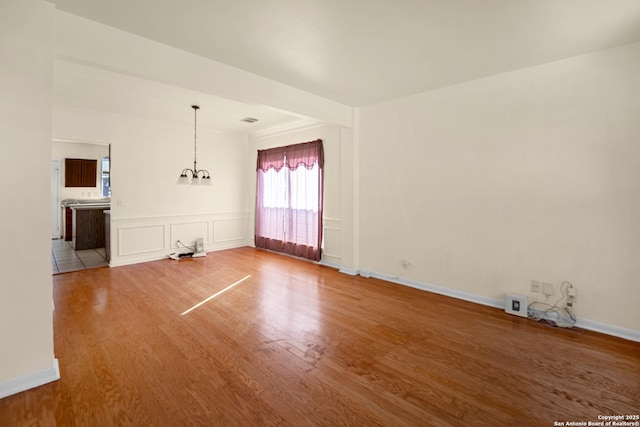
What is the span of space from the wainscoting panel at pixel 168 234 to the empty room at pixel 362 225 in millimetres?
104

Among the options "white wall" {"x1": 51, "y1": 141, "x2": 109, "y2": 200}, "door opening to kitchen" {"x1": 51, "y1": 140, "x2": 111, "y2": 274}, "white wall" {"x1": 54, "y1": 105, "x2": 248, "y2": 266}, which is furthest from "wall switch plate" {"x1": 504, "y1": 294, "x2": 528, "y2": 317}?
"white wall" {"x1": 51, "y1": 141, "x2": 109, "y2": 200}

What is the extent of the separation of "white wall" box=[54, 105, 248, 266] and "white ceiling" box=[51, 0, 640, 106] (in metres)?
2.85

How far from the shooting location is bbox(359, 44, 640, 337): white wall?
2799 millimetres

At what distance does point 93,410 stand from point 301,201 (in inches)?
175

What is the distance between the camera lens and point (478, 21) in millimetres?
2365

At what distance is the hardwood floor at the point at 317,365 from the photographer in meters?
1.83

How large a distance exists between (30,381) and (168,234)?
4.17m

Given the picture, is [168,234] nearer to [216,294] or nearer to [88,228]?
[88,228]

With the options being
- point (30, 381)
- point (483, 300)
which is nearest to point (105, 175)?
point (30, 381)

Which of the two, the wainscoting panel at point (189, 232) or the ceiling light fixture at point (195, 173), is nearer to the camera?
the ceiling light fixture at point (195, 173)

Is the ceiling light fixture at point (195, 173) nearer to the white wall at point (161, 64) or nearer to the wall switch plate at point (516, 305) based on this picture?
the white wall at point (161, 64)

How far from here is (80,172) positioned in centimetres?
816

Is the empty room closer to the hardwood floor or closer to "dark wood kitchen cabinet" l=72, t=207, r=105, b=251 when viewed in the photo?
the hardwood floor

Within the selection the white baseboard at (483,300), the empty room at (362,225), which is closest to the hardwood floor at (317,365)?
the empty room at (362,225)
